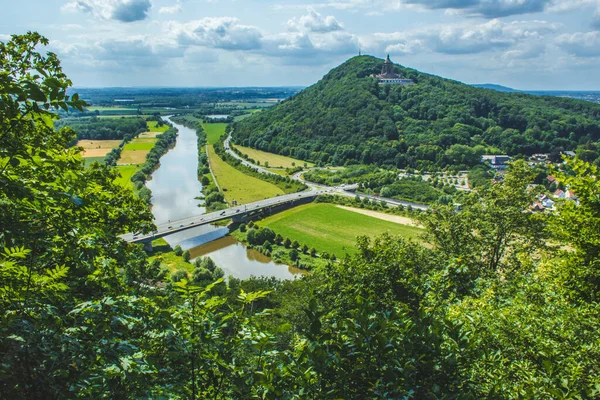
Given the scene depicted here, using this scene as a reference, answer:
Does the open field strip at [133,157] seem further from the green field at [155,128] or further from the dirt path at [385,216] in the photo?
the dirt path at [385,216]

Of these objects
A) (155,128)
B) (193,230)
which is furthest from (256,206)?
(155,128)

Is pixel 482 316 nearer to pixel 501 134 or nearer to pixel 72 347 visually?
pixel 72 347

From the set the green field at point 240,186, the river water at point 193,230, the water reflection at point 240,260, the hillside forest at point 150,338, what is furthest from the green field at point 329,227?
the hillside forest at point 150,338

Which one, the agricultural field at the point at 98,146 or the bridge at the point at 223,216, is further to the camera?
the agricultural field at the point at 98,146

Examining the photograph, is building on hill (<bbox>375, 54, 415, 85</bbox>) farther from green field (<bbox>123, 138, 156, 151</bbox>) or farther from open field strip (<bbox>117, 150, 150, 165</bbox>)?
open field strip (<bbox>117, 150, 150, 165</bbox>)

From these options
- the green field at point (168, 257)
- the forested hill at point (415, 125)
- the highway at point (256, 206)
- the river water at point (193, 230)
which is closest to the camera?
the green field at point (168, 257)

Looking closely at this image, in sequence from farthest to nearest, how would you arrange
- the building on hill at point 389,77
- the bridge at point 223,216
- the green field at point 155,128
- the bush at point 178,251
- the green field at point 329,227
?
the building on hill at point 389,77, the green field at point 155,128, the green field at point 329,227, the bridge at point 223,216, the bush at point 178,251

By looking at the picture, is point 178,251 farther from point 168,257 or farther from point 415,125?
point 415,125
